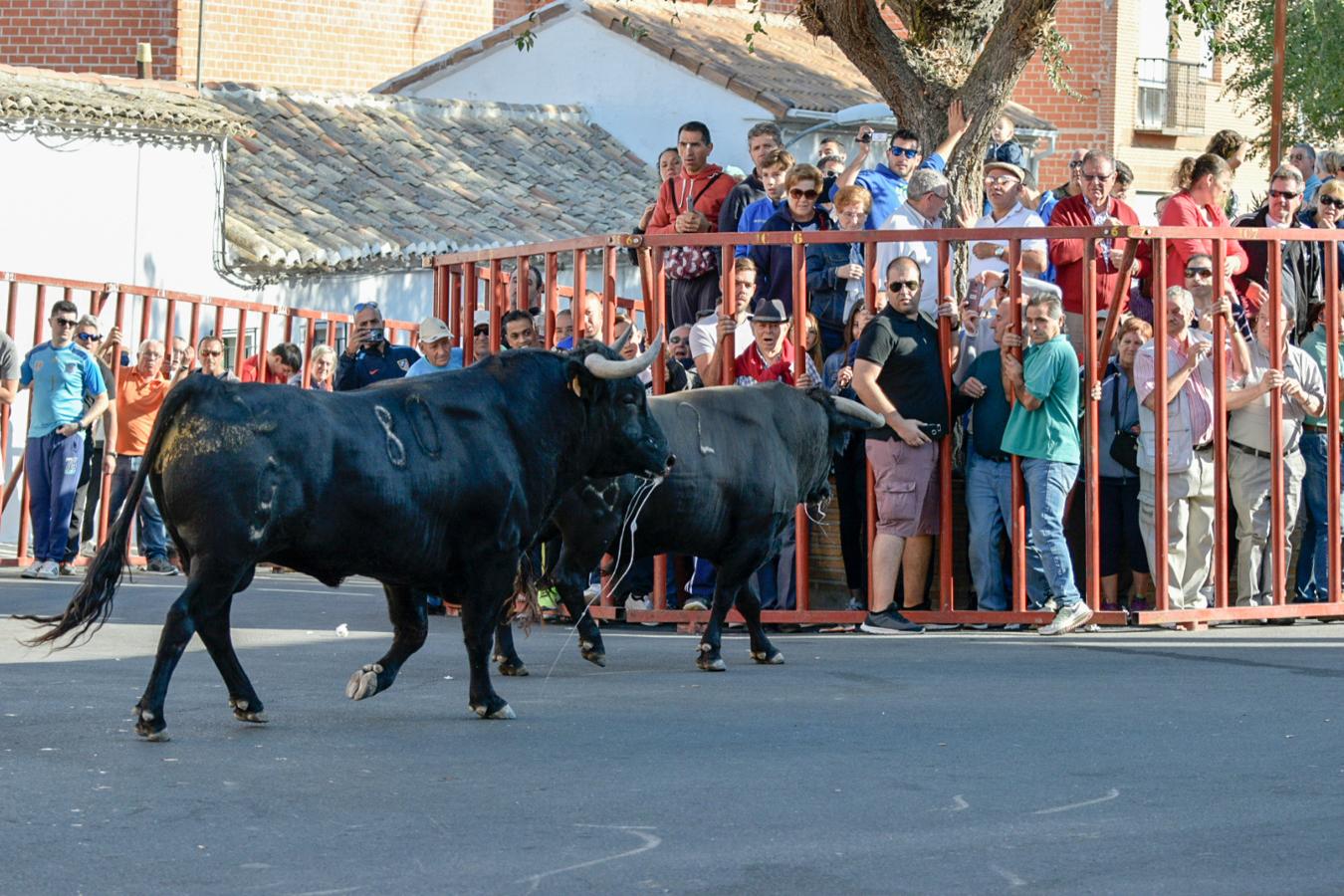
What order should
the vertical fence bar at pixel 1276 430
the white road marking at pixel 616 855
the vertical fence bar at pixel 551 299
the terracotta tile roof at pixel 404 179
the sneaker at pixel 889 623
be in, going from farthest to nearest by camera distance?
the terracotta tile roof at pixel 404 179 < the vertical fence bar at pixel 551 299 < the vertical fence bar at pixel 1276 430 < the sneaker at pixel 889 623 < the white road marking at pixel 616 855

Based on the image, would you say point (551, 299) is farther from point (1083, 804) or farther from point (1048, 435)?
point (1083, 804)

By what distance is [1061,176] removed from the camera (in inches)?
1549

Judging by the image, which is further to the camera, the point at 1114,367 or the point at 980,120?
the point at 980,120

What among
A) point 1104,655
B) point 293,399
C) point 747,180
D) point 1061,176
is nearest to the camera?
point 293,399

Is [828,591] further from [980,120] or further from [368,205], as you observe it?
[368,205]

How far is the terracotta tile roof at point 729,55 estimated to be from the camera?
31438 mm

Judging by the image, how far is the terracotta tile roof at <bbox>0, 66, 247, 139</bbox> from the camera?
21.8 m

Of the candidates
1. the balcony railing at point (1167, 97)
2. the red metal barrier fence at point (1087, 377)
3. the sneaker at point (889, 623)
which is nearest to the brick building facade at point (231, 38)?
the balcony railing at point (1167, 97)

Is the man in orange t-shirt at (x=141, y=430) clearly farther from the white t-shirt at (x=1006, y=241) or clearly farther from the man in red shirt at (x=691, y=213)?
the white t-shirt at (x=1006, y=241)

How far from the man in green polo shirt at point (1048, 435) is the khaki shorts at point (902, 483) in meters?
0.46

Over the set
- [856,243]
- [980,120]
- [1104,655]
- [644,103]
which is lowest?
[1104,655]

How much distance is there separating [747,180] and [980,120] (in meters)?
2.44

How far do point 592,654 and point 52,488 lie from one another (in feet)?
20.7

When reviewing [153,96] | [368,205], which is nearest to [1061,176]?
[368,205]
